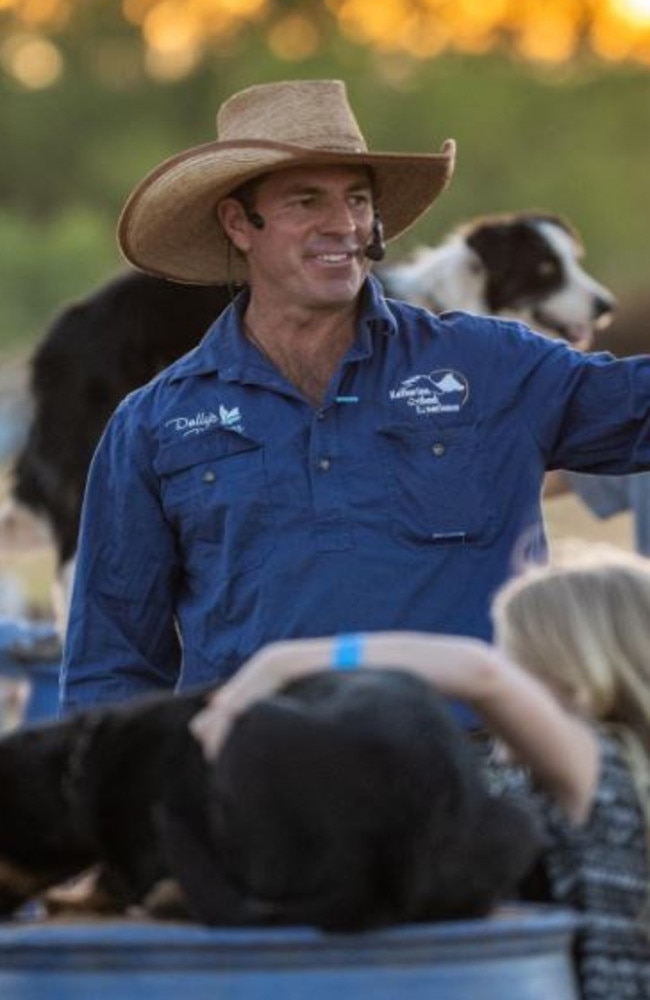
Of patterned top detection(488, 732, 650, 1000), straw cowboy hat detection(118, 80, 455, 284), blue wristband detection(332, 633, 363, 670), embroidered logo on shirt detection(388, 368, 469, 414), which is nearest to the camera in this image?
blue wristband detection(332, 633, 363, 670)

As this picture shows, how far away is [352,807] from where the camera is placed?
3709 millimetres

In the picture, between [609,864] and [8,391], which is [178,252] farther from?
[8,391]

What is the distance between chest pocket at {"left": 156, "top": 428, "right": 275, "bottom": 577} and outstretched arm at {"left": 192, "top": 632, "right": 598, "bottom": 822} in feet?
6.66

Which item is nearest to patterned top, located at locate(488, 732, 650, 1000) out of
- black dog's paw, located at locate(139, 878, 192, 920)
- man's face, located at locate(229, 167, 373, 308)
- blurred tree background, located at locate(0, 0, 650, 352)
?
black dog's paw, located at locate(139, 878, 192, 920)

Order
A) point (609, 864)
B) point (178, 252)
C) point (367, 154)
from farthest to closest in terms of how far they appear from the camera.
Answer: point (178, 252), point (367, 154), point (609, 864)

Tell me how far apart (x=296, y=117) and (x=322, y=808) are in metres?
3.21

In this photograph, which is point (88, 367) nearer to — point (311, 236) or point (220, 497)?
point (311, 236)

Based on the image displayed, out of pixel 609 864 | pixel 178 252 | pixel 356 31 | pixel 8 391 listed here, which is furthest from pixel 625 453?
pixel 356 31

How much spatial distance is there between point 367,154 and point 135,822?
2.70m

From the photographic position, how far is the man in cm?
609

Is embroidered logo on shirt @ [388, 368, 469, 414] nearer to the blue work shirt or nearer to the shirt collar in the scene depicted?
the blue work shirt

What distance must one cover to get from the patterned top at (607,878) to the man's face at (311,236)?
2.21 metres

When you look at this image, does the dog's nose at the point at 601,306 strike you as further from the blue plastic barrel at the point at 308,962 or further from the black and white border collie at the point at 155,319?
the blue plastic barrel at the point at 308,962

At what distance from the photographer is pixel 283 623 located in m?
6.08
